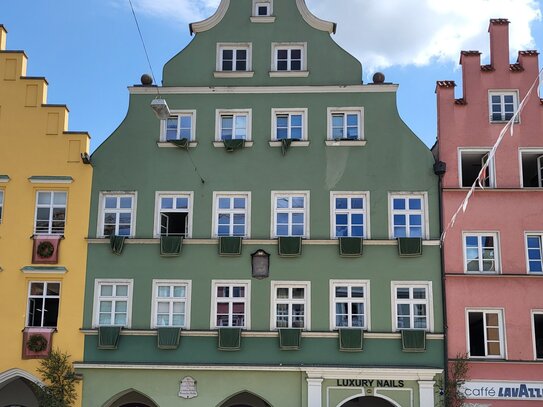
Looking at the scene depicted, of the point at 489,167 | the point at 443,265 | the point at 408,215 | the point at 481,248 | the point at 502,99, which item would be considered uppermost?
the point at 502,99

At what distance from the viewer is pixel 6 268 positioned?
26.3 meters

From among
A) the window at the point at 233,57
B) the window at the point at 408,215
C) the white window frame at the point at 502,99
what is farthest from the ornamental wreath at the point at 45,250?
the white window frame at the point at 502,99

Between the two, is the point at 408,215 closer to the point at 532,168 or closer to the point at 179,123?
the point at 532,168

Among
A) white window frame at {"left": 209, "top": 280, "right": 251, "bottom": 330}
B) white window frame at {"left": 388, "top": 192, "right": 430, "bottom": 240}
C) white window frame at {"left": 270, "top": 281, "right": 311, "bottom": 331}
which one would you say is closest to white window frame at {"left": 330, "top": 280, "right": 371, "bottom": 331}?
white window frame at {"left": 270, "top": 281, "right": 311, "bottom": 331}

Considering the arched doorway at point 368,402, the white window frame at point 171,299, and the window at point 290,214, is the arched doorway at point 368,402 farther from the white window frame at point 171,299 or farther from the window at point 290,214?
the white window frame at point 171,299

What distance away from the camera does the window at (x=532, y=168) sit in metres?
26.6

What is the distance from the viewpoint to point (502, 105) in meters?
27.0

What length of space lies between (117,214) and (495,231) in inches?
489

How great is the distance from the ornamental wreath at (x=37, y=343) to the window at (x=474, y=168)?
1442 cm

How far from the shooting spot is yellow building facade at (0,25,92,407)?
25.7 m

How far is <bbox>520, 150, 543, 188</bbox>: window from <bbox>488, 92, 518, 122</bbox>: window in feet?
4.66

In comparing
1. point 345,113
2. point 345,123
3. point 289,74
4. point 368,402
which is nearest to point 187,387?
point 368,402

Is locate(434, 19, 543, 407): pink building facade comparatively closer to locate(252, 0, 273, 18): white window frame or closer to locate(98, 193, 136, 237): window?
locate(252, 0, 273, 18): white window frame

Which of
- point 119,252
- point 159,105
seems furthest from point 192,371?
point 159,105
